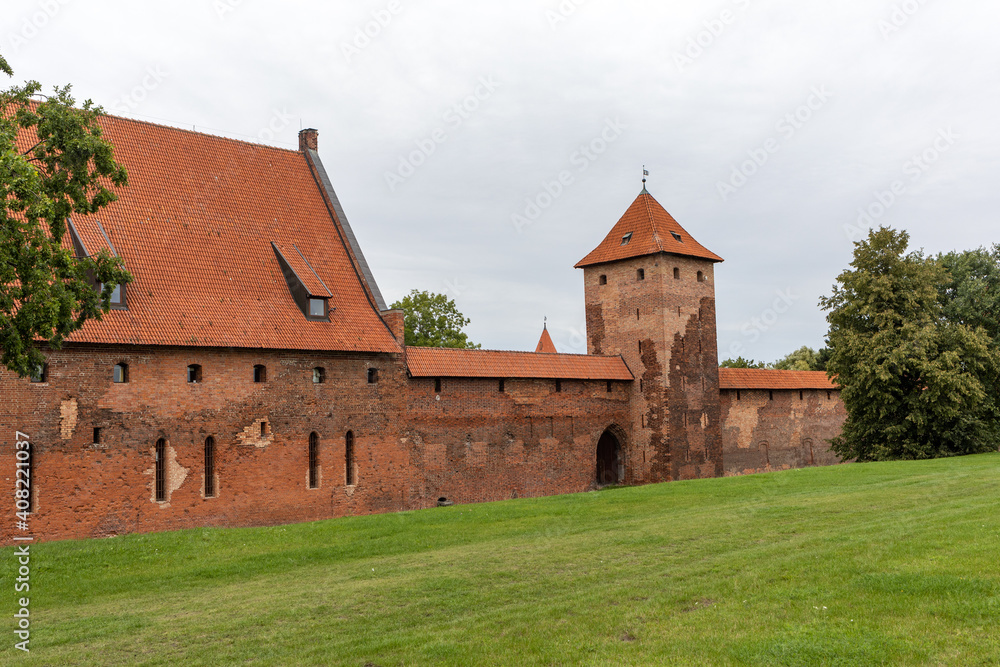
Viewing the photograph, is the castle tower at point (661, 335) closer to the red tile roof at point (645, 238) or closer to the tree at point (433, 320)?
the red tile roof at point (645, 238)

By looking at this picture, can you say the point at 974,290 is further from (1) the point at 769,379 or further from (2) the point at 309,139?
(2) the point at 309,139

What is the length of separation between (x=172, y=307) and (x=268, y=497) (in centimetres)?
533

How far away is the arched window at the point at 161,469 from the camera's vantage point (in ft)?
62.8

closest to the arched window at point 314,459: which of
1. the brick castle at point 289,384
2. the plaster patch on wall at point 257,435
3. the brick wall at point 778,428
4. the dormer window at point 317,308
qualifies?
the brick castle at point 289,384

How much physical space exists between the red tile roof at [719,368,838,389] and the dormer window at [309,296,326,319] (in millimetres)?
16480

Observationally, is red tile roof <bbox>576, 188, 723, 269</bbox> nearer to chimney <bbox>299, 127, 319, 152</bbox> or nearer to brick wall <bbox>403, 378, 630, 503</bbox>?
brick wall <bbox>403, 378, 630, 503</bbox>

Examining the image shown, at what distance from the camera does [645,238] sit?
31.2 m

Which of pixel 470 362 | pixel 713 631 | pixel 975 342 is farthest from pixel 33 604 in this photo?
pixel 975 342

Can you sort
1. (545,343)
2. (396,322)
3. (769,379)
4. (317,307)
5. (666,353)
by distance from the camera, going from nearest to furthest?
(317,307)
(396,322)
(666,353)
(769,379)
(545,343)

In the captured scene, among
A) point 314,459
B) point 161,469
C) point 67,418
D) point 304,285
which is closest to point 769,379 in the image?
point 314,459

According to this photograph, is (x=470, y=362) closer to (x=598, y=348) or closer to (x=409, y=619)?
(x=598, y=348)

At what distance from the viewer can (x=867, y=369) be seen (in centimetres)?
3005

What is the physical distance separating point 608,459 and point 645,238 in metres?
8.55

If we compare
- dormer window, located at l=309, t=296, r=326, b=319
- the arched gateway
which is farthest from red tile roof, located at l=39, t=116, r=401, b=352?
the arched gateway
